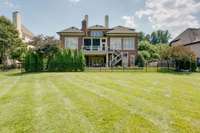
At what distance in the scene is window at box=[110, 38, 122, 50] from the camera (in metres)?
39.8

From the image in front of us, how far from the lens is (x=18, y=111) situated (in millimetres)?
7480

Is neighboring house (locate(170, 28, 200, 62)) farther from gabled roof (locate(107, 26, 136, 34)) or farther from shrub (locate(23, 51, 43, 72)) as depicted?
shrub (locate(23, 51, 43, 72))

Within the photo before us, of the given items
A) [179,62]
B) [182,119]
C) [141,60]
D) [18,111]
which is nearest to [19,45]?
[141,60]

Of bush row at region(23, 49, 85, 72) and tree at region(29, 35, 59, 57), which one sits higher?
tree at region(29, 35, 59, 57)

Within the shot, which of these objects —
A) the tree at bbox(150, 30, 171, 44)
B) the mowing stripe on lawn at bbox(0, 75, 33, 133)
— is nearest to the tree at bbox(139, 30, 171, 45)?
the tree at bbox(150, 30, 171, 44)

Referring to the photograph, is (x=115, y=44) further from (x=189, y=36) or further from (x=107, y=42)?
(x=189, y=36)

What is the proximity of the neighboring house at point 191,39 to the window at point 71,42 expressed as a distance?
769 inches

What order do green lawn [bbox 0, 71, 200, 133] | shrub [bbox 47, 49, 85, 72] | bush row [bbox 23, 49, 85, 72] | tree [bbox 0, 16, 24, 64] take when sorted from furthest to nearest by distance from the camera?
tree [bbox 0, 16, 24, 64] → shrub [bbox 47, 49, 85, 72] → bush row [bbox 23, 49, 85, 72] → green lawn [bbox 0, 71, 200, 133]

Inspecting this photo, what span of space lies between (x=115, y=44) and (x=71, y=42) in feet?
24.4

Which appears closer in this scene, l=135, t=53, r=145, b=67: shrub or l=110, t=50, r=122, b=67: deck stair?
l=135, t=53, r=145, b=67: shrub

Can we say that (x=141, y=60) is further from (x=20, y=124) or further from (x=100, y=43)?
(x=20, y=124)

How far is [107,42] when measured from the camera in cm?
4000

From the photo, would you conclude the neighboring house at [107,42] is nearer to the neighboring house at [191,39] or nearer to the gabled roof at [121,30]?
the gabled roof at [121,30]

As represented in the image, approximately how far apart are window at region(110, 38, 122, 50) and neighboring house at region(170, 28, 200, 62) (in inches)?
476
